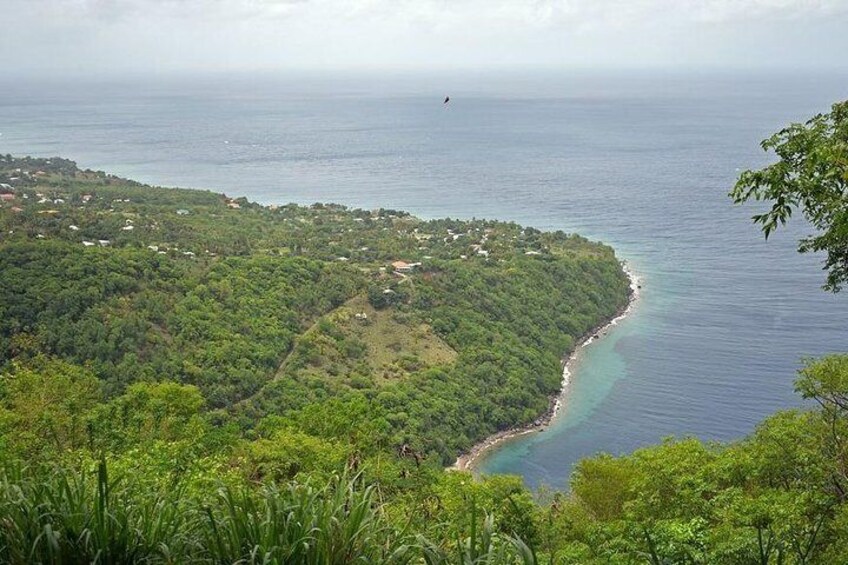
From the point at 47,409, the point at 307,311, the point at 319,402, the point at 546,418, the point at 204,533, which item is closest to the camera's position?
the point at 204,533

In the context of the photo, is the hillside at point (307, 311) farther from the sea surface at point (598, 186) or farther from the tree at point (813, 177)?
the tree at point (813, 177)

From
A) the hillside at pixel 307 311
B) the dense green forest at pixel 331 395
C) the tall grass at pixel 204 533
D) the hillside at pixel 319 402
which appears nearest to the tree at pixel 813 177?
the dense green forest at pixel 331 395

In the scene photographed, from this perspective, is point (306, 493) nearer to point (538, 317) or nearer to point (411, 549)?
point (411, 549)

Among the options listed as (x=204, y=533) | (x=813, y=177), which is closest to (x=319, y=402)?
(x=813, y=177)

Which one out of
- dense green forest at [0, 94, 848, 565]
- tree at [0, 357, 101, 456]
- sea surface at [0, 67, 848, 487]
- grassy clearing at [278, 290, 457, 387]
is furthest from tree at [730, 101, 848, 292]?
grassy clearing at [278, 290, 457, 387]

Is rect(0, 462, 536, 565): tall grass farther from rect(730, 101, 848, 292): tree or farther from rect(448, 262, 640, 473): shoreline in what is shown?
rect(448, 262, 640, 473): shoreline

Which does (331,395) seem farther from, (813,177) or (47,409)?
(813,177)
